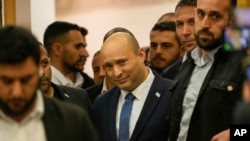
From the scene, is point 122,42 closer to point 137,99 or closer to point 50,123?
point 137,99

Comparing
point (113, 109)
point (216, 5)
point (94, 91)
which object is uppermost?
point (216, 5)

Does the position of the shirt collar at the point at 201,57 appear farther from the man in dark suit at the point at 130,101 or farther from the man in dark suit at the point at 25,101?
the man in dark suit at the point at 25,101

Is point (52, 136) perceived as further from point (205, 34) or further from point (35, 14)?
point (35, 14)

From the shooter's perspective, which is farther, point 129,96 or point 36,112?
point 129,96

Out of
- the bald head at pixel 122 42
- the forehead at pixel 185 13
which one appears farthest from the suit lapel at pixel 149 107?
the forehead at pixel 185 13

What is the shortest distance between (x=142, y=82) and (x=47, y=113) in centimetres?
57

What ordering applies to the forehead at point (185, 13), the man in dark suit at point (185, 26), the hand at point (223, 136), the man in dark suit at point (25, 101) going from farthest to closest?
the forehead at point (185, 13), the man in dark suit at point (185, 26), the hand at point (223, 136), the man in dark suit at point (25, 101)

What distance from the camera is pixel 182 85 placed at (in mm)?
1699

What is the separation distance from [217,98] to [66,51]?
43.8 inches

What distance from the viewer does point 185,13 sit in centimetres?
221

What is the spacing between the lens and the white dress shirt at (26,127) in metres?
1.24

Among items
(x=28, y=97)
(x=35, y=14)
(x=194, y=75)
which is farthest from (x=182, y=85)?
(x=35, y=14)

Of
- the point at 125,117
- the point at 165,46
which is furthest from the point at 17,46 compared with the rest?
the point at 165,46

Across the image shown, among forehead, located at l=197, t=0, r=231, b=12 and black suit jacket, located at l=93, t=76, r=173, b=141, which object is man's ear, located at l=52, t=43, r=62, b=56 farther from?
forehead, located at l=197, t=0, r=231, b=12
